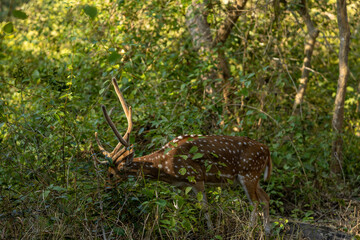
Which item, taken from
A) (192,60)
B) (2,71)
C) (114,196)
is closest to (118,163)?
(114,196)

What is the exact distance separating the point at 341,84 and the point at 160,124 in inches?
121

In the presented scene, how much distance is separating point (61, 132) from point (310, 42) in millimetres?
4972

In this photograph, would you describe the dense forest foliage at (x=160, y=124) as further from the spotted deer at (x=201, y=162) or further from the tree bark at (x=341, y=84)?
the spotted deer at (x=201, y=162)

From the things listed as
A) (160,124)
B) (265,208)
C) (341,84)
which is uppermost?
(341,84)

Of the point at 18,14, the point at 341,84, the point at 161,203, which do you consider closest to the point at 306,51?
the point at 341,84

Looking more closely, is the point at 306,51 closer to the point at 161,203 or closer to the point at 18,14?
the point at 161,203

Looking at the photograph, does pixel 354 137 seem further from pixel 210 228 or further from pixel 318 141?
pixel 210 228

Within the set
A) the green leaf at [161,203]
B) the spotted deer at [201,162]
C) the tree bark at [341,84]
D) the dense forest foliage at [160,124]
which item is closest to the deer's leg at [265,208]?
the spotted deer at [201,162]

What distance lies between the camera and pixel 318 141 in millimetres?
7508

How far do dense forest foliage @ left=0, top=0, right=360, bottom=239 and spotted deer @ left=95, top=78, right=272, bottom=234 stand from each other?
170 millimetres

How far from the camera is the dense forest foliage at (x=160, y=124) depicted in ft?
15.1

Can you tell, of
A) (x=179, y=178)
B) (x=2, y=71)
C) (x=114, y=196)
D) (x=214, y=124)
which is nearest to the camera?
(x=114, y=196)

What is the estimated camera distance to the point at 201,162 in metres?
A: 5.58

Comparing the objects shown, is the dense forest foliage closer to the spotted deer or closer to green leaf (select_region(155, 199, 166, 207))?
green leaf (select_region(155, 199, 166, 207))
